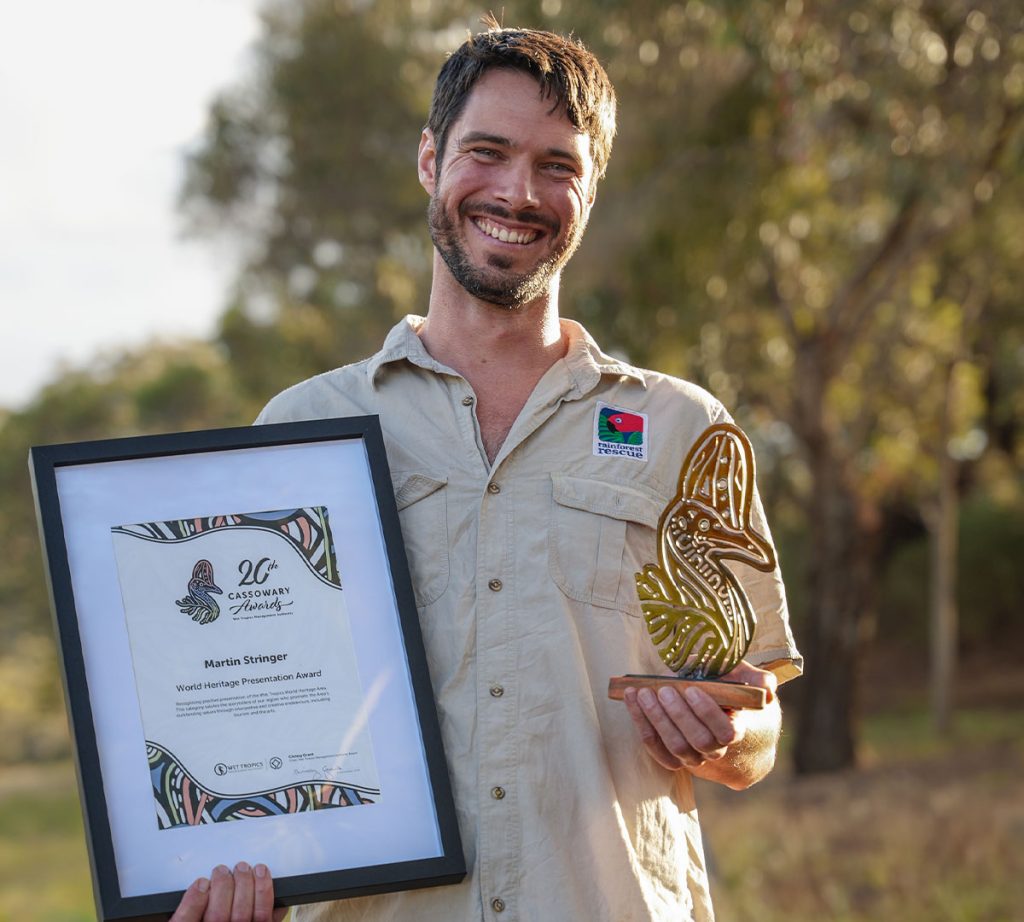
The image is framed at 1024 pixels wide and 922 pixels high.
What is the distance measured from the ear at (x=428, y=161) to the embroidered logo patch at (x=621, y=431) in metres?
0.55

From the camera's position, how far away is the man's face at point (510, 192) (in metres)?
2.43

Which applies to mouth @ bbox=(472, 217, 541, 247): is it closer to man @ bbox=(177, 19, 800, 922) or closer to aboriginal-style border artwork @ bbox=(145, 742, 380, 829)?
man @ bbox=(177, 19, 800, 922)

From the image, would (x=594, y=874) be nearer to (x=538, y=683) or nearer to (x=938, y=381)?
(x=538, y=683)

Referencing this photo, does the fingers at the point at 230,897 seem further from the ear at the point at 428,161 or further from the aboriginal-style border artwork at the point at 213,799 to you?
the ear at the point at 428,161

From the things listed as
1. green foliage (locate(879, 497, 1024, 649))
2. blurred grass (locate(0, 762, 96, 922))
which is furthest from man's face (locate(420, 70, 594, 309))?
green foliage (locate(879, 497, 1024, 649))

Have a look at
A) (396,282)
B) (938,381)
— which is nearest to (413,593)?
(396,282)

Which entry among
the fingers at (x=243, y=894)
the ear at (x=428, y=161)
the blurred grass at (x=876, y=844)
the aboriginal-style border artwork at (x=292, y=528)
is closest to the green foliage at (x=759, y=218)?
the blurred grass at (x=876, y=844)

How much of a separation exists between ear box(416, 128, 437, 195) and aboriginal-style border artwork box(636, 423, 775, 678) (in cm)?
73

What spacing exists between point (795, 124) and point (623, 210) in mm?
1115

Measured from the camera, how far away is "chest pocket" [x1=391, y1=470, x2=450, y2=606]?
2.32m

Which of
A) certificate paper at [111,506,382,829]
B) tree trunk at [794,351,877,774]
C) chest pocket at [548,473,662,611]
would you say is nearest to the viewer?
certificate paper at [111,506,382,829]

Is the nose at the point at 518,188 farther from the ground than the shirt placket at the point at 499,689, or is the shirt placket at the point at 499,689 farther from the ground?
the nose at the point at 518,188

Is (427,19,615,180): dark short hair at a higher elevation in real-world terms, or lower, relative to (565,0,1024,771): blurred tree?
lower

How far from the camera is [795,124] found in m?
8.23
